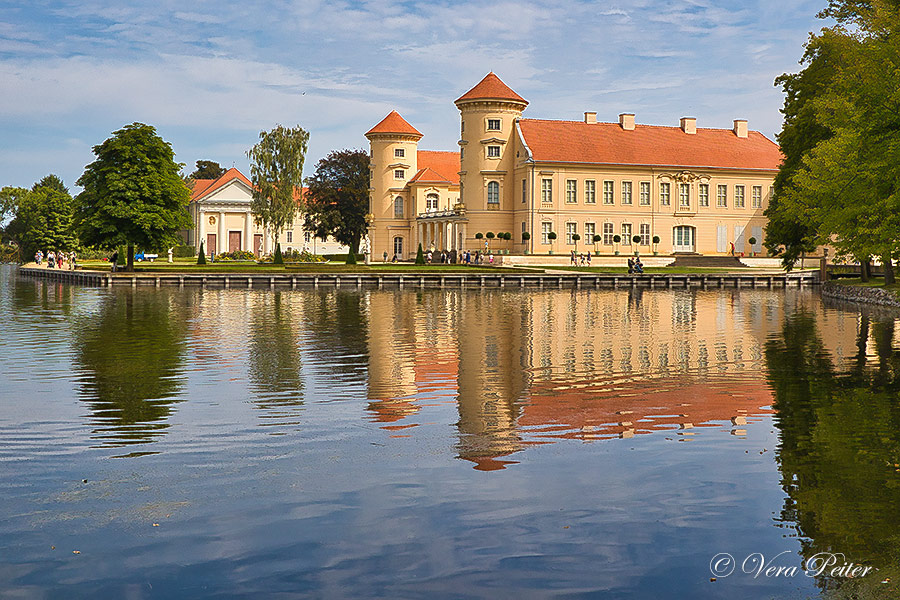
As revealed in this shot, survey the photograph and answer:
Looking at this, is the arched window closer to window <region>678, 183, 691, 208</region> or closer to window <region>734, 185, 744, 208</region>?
window <region>678, 183, 691, 208</region>

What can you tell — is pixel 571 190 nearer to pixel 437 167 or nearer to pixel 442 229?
pixel 442 229

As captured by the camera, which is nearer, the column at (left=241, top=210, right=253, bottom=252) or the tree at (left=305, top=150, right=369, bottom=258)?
the tree at (left=305, top=150, right=369, bottom=258)

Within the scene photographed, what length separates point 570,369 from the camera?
18.7 meters

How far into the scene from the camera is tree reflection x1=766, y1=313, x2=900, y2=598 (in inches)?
297

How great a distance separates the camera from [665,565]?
7168mm

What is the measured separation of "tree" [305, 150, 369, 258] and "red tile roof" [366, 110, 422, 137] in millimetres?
8574

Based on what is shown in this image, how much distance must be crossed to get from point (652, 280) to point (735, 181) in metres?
28.8

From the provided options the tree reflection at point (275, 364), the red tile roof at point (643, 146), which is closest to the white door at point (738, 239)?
the red tile roof at point (643, 146)

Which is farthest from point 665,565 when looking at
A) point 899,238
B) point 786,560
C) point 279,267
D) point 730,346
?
point 279,267

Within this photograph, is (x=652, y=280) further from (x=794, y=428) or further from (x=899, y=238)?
(x=794, y=428)

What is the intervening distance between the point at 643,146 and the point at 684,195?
5.84 m

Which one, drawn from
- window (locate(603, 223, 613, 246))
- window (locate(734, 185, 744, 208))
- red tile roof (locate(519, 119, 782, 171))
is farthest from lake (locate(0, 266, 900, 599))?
window (locate(734, 185, 744, 208))

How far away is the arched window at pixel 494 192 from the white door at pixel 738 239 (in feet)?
74.2

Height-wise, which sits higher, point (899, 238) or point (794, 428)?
point (899, 238)
